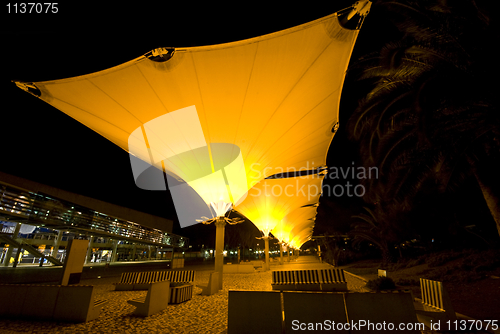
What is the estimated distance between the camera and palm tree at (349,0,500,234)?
14.7 ft

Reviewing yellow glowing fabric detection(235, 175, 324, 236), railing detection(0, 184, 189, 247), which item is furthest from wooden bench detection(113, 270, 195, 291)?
railing detection(0, 184, 189, 247)

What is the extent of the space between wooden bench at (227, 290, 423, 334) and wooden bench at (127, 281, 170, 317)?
94.0 inches

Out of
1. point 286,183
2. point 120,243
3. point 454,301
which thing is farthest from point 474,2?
point 120,243

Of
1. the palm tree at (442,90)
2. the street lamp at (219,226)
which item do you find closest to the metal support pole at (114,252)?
the street lamp at (219,226)

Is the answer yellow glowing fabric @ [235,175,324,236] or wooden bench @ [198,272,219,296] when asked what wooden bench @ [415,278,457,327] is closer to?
wooden bench @ [198,272,219,296]

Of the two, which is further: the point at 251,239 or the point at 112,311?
the point at 251,239

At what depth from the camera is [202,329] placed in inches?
157

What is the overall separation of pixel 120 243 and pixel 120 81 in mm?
35830

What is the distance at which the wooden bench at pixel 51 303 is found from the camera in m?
4.36

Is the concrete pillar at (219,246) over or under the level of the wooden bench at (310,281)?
over

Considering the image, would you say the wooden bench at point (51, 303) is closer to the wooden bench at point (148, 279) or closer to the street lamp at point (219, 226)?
the wooden bench at point (148, 279)

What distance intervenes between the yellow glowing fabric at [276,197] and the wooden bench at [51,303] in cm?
1149

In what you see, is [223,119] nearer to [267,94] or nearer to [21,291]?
[267,94]

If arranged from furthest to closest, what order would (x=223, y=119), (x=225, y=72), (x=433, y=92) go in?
(x=223, y=119), (x=225, y=72), (x=433, y=92)
